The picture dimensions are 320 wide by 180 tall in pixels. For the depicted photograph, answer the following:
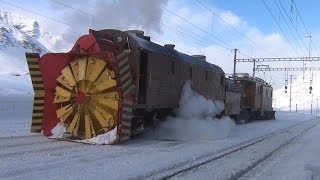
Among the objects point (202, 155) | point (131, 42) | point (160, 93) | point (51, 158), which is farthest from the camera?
point (160, 93)

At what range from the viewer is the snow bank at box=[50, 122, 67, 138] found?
50.2 ft

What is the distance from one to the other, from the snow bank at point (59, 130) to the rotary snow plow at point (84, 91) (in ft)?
0.10

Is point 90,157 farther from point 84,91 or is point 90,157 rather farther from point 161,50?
point 161,50

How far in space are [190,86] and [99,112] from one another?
6652mm

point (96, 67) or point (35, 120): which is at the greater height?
point (96, 67)

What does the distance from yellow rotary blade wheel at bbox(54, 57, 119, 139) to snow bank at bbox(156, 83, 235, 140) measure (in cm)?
392

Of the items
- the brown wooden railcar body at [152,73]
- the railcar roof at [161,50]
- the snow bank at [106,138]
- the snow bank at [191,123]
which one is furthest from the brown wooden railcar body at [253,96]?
the snow bank at [106,138]

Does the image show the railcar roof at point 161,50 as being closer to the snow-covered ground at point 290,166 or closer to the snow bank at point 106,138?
the snow bank at point 106,138

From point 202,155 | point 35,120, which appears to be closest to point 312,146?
point 202,155

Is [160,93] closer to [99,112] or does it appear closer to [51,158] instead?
[99,112]

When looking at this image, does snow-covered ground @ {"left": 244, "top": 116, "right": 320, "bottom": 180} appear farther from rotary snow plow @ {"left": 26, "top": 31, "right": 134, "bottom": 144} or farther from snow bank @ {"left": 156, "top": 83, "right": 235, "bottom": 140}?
rotary snow plow @ {"left": 26, "top": 31, "right": 134, "bottom": 144}

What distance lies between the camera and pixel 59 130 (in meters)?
15.3

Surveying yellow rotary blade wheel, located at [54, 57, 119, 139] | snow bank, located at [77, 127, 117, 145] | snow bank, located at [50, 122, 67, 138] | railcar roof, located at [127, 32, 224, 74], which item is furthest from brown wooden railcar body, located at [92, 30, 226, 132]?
snow bank, located at [50, 122, 67, 138]

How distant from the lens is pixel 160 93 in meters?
17.9
